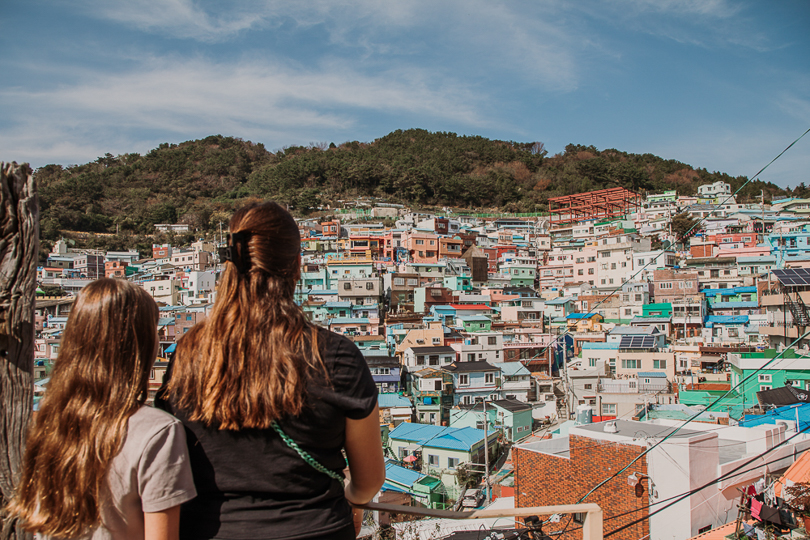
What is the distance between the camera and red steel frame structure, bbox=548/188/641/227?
4734 centimetres

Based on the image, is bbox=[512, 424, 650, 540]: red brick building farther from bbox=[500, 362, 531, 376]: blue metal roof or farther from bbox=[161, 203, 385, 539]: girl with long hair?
bbox=[500, 362, 531, 376]: blue metal roof

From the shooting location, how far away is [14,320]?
50.2 inches

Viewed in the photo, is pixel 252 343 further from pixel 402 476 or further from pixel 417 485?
pixel 402 476

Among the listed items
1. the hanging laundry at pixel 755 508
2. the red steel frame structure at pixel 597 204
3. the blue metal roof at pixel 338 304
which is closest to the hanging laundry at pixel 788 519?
the hanging laundry at pixel 755 508

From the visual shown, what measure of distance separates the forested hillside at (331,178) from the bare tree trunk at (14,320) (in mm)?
47535

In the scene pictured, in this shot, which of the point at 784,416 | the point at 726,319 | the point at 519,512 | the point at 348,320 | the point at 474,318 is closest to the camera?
the point at 519,512

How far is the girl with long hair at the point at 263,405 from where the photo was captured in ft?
3.48

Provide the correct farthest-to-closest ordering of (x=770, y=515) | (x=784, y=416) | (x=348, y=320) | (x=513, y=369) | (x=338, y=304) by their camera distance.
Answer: (x=338, y=304) → (x=348, y=320) → (x=513, y=369) → (x=784, y=416) → (x=770, y=515)

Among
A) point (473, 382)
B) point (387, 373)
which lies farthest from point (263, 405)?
point (473, 382)

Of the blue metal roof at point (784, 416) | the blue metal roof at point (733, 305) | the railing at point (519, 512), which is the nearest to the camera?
the railing at point (519, 512)

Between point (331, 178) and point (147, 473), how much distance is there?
5568 centimetres

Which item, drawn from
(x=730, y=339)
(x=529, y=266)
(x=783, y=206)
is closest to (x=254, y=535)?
(x=730, y=339)

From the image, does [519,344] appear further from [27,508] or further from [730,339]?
[27,508]

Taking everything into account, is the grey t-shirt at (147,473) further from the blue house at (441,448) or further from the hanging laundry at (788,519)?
the blue house at (441,448)
